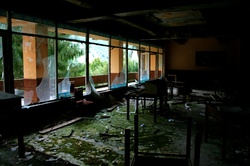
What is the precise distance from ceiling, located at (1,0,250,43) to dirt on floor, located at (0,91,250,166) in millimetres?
2917

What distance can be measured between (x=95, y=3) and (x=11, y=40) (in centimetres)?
231

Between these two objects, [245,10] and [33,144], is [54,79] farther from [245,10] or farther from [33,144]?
[245,10]

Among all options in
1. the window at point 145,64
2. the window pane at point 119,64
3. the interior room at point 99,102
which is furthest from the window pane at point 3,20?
the window at point 145,64

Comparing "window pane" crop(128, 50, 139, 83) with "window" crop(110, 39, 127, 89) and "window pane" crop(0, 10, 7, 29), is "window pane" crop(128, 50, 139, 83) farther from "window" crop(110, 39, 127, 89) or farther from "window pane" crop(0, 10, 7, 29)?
"window pane" crop(0, 10, 7, 29)

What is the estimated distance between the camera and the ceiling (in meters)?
4.78

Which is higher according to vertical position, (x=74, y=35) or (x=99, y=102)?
(x=74, y=35)

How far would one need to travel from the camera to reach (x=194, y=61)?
1509cm

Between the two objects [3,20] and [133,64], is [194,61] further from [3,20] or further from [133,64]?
[3,20]

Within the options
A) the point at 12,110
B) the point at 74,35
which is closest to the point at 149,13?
the point at 74,35

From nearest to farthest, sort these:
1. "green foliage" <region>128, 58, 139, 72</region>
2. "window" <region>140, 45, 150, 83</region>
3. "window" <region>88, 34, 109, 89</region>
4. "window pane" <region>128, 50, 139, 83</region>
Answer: "window" <region>88, 34, 109, 89</region> < "window pane" <region>128, 50, 139, 83</region> < "window" <region>140, 45, 150, 83</region> < "green foliage" <region>128, 58, 139, 72</region>

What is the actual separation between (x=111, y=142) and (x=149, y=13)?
10.7 feet

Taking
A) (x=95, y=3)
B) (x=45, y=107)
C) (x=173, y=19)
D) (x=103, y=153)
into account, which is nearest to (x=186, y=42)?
(x=173, y=19)

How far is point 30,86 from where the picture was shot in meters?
6.07

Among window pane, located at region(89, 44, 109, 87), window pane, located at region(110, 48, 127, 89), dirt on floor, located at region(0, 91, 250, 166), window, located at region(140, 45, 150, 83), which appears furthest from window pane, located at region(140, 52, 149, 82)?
dirt on floor, located at region(0, 91, 250, 166)
